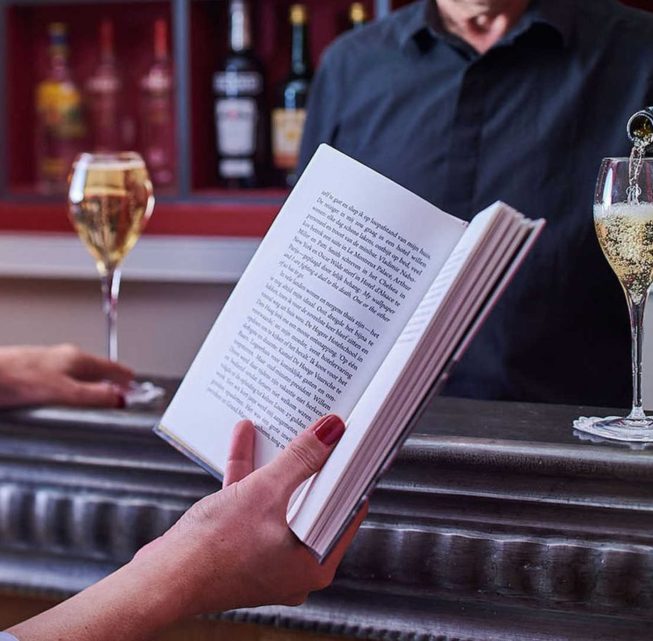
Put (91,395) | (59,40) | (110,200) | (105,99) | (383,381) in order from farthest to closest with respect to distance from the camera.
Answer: (105,99)
(59,40)
(110,200)
(91,395)
(383,381)

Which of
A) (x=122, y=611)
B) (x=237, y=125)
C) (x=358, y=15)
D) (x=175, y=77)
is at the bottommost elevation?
(x=122, y=611)

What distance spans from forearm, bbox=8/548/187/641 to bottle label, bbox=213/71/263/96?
1.65m

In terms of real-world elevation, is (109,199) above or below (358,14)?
below

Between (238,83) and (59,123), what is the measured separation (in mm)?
520

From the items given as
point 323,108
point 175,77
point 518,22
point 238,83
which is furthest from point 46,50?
point 518,22

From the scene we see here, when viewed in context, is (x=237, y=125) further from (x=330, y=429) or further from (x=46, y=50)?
(x=330, y=429)

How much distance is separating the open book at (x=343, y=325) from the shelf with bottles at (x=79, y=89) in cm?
171

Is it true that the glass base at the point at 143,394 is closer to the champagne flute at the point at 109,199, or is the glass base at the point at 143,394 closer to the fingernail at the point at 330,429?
the champagne flute at the point at 109,199

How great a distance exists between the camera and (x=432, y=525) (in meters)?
0.81

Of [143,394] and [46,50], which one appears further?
[46,50]

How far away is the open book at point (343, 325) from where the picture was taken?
612mm

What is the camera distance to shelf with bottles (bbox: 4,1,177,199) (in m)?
2.46

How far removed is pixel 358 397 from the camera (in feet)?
2.24

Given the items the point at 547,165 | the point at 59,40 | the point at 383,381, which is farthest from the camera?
the point at 59,40
